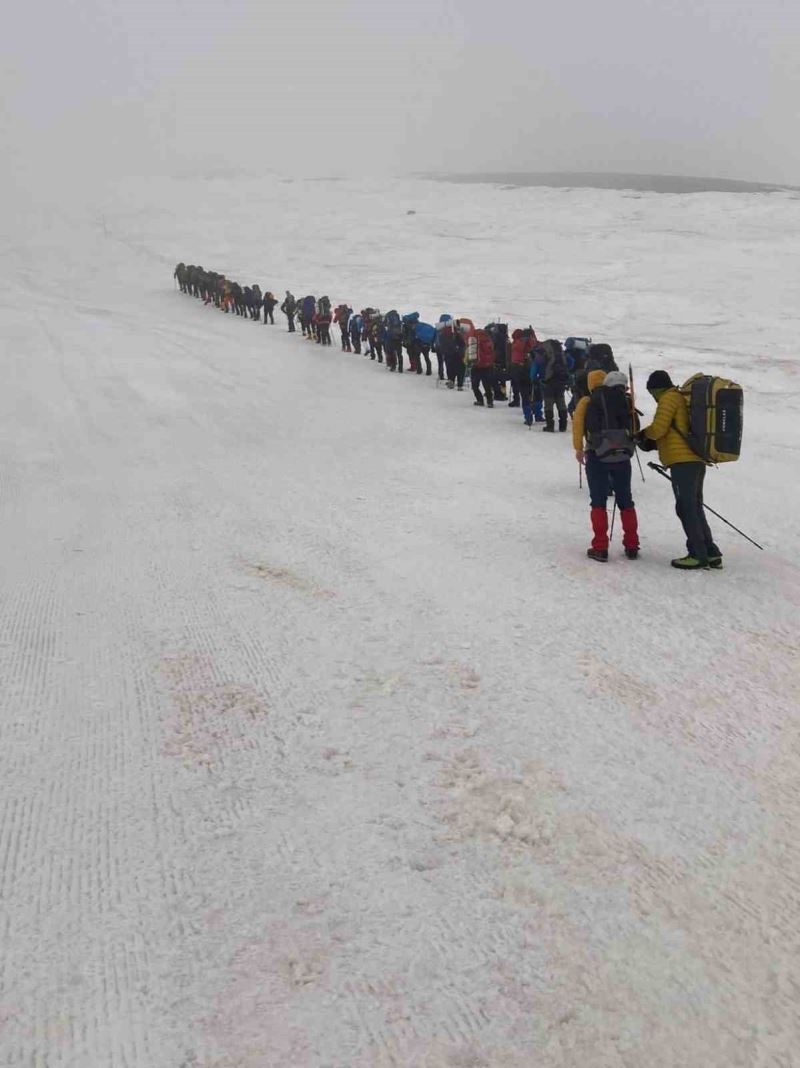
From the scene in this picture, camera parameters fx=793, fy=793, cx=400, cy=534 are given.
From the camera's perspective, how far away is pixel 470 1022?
2.62m

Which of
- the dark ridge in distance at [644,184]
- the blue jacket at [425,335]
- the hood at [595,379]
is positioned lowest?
the blue jacket at [425,335]

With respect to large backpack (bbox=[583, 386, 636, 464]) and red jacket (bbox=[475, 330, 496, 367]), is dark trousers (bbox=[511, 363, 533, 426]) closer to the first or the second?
red jacket (bbox=[475, 330, 496, 367])

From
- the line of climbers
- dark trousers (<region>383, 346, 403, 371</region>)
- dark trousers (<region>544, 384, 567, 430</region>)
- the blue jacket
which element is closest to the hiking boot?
Result: the line of climbers

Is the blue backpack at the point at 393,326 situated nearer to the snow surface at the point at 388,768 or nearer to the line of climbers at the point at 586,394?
the line of climbers at the point at 586,394

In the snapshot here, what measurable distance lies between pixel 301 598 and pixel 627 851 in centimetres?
338

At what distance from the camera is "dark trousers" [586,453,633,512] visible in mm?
6934

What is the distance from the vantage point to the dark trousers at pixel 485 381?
49.3ft

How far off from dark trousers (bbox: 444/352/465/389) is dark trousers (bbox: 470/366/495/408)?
2.11m

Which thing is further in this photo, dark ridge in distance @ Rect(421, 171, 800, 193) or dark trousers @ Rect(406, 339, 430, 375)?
dark ridge in distance @ Rect(421, 171, 800, 193)

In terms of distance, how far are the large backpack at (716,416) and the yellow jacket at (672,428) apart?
11 cm

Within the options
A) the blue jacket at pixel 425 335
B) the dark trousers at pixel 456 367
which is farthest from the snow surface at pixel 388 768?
the blue jacket at pixel 425 335

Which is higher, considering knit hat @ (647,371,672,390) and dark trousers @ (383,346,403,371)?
knit hat @ (647,371,672,390)

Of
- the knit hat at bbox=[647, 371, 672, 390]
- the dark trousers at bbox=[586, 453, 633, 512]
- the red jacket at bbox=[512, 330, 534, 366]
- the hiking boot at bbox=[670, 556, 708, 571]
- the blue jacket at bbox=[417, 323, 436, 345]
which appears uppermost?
the knit hat at bbox=[647, 371, 672, 390]

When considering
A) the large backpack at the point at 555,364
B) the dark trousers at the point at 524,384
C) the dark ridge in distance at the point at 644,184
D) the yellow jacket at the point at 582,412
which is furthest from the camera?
the dark ridge in distance at the point at 644,184
